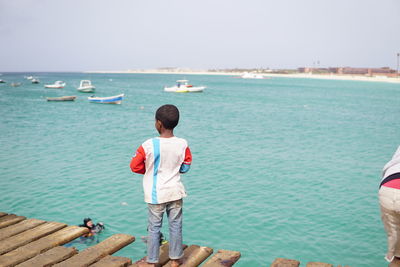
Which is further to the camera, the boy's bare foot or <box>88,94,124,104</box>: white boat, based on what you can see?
<box>88,94,124,104</box>: white boat

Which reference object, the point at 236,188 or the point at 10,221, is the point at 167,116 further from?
the point at 236,188

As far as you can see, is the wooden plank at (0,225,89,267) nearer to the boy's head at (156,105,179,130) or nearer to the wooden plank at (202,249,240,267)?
the wooden plank at (202,249,240,267)

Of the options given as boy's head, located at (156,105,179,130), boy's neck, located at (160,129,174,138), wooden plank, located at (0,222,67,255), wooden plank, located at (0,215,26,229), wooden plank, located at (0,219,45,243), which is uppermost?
boy's head, located at (156,105,179,130)

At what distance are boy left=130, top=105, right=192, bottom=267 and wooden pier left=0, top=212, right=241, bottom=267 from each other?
45 cm

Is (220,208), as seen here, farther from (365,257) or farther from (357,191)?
(357,191)

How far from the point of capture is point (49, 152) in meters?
18.5

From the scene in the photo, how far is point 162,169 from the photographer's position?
417cm

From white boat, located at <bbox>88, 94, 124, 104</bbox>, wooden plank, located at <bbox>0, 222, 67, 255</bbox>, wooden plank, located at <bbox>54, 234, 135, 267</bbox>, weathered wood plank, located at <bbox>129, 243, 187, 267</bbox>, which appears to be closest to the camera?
wooden plank, located at <bbox>54, 234, 135, 267</bbox>

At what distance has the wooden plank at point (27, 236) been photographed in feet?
15.1

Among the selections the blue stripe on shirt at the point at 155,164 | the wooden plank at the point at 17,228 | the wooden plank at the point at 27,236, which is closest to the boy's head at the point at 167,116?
the blue stripe on shirt at the point at 155,164

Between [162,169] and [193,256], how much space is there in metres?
1.31

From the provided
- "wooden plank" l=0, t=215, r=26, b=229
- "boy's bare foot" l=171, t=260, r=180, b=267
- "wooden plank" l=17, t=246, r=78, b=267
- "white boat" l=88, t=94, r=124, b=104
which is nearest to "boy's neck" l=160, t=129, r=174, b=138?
"boy's bare foot" l=171, t=260, r=180, b=267

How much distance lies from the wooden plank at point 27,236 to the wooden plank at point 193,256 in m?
1.97

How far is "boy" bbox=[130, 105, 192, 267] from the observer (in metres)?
4.08
